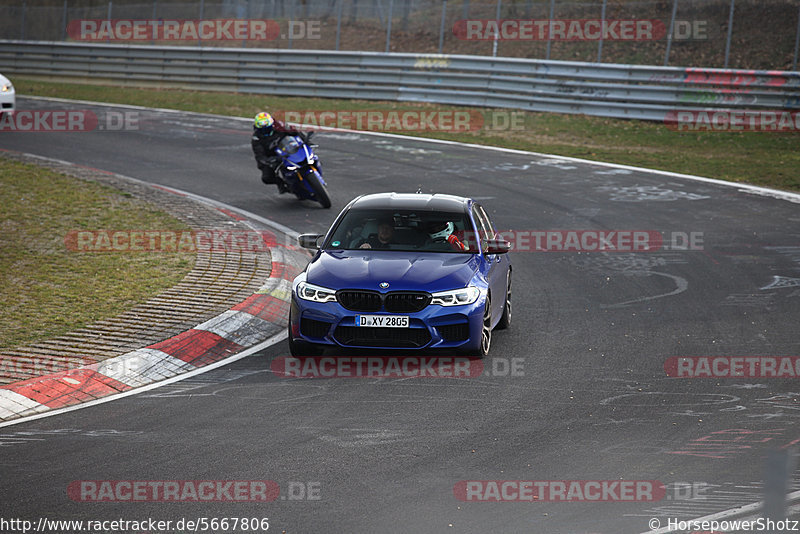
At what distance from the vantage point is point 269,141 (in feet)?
59.8

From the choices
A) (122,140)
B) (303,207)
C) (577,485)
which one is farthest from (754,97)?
(577,485)

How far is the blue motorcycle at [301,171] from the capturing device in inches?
693

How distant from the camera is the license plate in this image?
938 centimetres

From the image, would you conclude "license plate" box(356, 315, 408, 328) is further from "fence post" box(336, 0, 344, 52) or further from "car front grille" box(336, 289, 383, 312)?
"fence post" box(336, 0, 344, 52)

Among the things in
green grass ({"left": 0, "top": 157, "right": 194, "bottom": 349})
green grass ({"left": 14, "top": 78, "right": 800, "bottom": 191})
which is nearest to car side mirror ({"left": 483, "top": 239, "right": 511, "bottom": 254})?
green grass ({"left": 0, "top": 157, "right": 194, "bottom": 349})

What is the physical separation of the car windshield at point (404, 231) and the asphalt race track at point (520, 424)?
1165 millimetres

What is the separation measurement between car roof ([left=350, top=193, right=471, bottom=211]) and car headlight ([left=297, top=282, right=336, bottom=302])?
5.29 ft

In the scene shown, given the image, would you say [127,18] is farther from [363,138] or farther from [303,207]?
[303,207]

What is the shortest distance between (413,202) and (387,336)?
2.22 metres

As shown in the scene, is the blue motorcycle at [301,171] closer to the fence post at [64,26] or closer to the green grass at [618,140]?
the green grass at [618,140]

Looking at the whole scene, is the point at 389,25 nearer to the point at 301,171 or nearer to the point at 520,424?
the point at 301,171

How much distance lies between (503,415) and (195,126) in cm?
2047

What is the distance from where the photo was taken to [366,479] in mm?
6789

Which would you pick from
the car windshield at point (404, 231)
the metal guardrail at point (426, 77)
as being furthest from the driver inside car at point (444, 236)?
the metal guardrail at point (426, 77)
